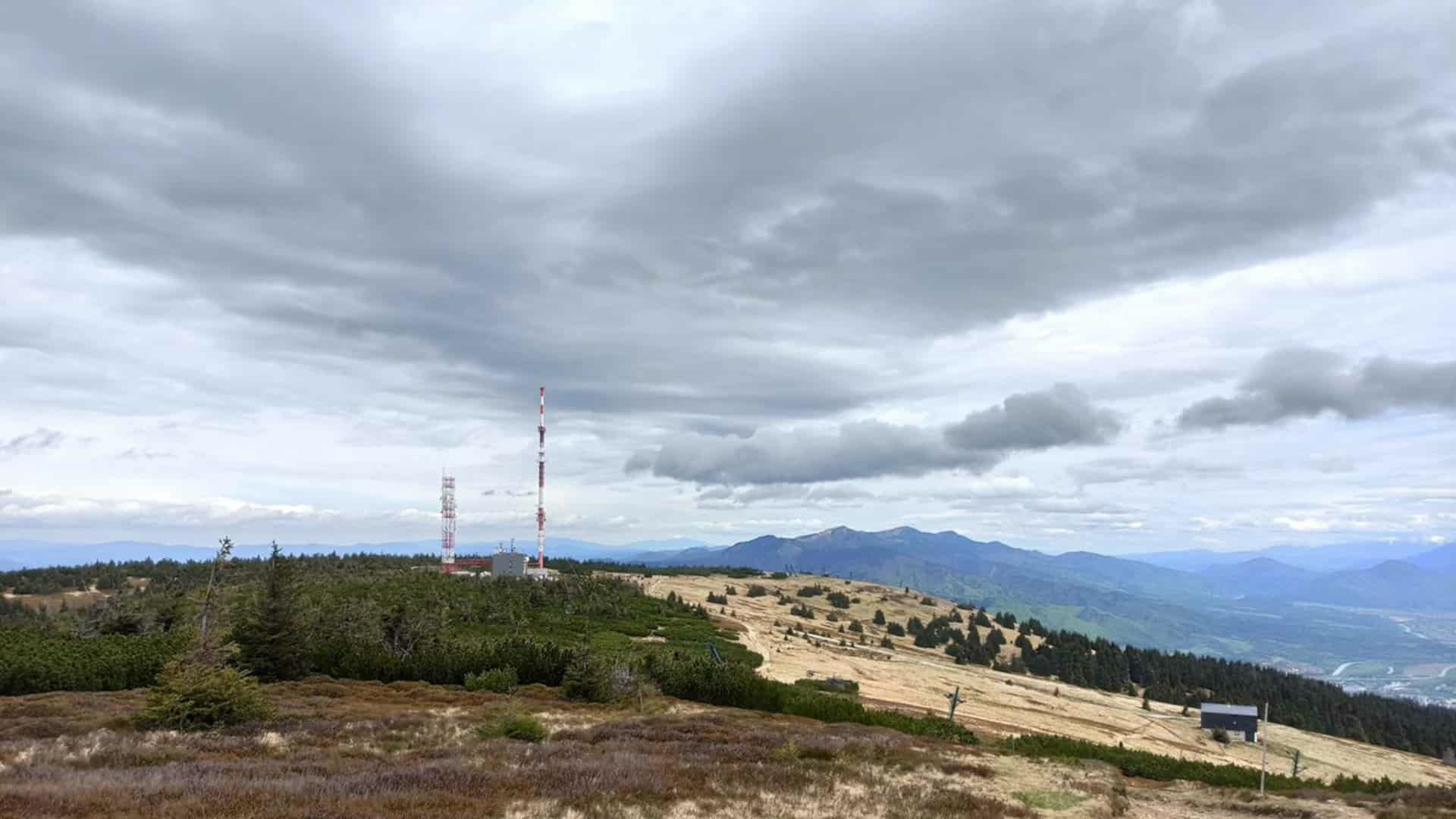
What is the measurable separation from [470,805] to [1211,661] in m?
159

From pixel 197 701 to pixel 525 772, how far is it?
1648 centimetres

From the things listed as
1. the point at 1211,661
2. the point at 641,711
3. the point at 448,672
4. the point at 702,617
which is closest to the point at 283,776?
the point at 641,711

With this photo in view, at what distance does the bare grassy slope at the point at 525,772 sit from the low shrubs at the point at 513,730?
0.59 m

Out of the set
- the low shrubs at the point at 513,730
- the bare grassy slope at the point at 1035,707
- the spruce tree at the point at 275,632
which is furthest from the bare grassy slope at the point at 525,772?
the bare grassy slope at the point at 1035,707

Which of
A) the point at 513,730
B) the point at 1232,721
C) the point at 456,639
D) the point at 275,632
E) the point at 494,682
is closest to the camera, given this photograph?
the point at 513,730

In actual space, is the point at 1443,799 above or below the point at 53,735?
below

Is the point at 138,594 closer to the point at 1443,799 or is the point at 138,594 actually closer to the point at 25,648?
the point at 25,648

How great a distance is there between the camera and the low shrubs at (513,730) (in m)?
29.0

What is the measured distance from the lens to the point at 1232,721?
2667 inches

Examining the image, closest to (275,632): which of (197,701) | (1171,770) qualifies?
(197,701)

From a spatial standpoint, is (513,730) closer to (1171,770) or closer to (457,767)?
(457,767)

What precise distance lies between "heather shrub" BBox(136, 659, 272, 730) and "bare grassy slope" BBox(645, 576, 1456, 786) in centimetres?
3693

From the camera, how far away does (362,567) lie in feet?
399

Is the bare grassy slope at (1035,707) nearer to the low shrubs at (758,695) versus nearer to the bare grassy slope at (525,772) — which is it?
the low shrubs at (758,695)
